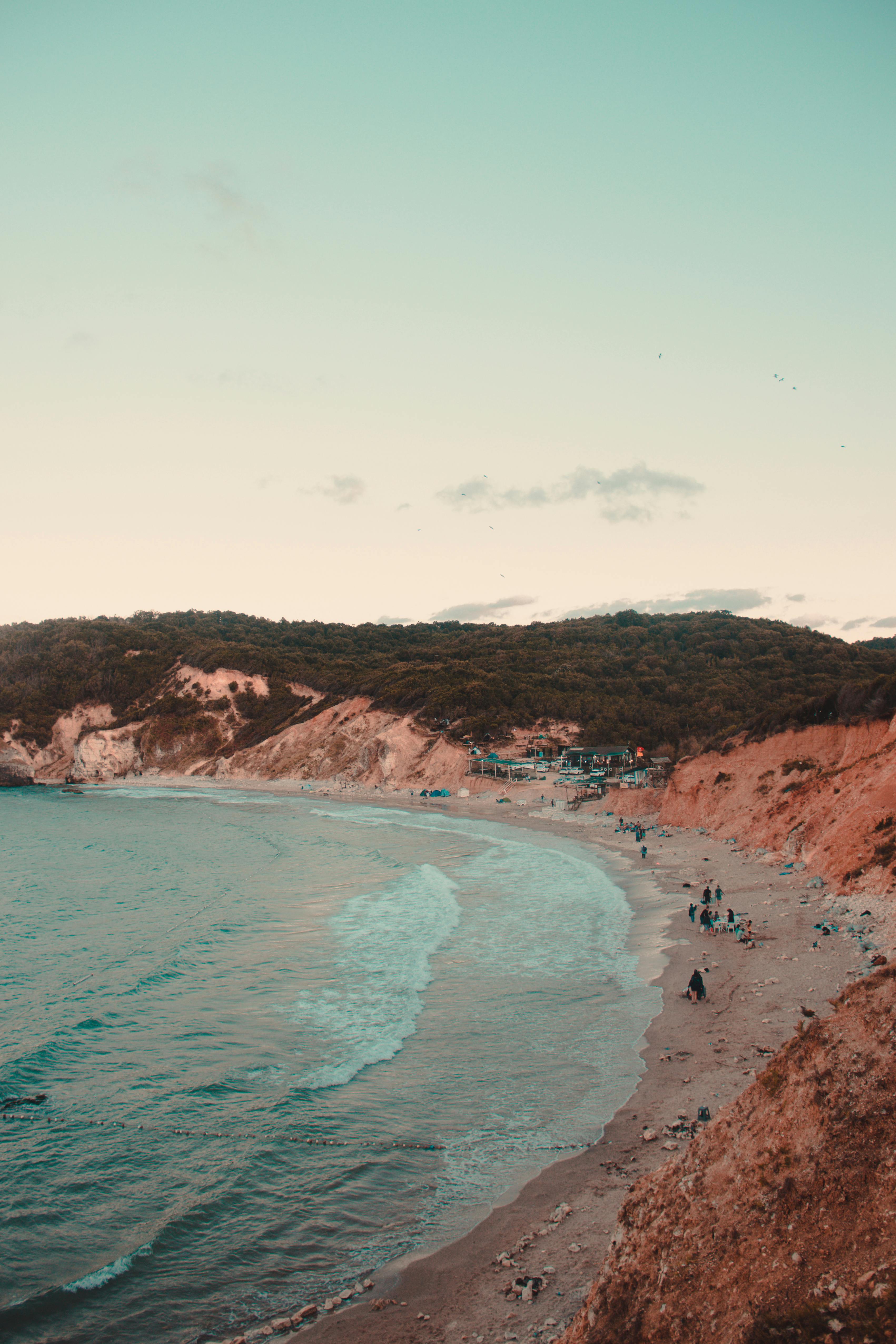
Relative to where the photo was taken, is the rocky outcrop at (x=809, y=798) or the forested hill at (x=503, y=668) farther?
the forested hill at (x=503, y=668)

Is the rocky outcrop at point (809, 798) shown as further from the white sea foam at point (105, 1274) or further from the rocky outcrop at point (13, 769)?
the rocky outcrop at point (13, 769)

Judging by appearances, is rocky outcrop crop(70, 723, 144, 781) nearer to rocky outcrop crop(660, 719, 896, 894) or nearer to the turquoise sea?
the turquoise sea

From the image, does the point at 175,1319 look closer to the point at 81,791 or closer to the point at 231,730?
the point at 81,791

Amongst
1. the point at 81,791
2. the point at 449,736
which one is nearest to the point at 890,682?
the point at 449,736

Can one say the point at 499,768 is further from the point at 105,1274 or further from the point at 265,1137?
the point at 105,1274

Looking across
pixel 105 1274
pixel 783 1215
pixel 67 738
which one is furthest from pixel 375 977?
pixel 67 738

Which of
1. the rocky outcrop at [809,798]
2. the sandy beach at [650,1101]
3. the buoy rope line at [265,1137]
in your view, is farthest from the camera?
the rocky outcrop at [809,798]

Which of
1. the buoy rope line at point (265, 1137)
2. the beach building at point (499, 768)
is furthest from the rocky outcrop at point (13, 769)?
the buoy rope line at point (265, 1137)
